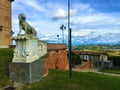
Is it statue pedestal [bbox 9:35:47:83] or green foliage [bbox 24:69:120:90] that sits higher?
statue pedestal [bbox 9:35:47:83]

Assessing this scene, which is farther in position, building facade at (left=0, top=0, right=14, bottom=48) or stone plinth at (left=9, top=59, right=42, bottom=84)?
building facade at (left=0, top=0, right=14, bottom=48)

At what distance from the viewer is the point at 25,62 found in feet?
46.9

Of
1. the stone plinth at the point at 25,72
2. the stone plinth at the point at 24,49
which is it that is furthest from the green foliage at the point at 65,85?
the stone plinth at the point at 24,49

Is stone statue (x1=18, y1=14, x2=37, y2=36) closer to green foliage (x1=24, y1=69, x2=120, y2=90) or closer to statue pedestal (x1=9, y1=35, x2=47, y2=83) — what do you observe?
statue pedestal (x1=9, y1=35, x2=47, y2=83)

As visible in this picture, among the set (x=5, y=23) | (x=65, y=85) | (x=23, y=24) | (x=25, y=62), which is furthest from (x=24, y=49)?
(x=5, y=23)

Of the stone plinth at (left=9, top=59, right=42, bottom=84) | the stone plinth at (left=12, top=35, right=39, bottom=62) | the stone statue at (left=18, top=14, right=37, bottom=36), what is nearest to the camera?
the stone plinth at (left=9, top=59, right=42, bottom=84)

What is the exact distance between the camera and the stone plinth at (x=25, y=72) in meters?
14.2

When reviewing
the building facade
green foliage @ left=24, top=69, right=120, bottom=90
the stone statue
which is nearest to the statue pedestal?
green foliage @ left=24, top=69, right=120, bottom=90

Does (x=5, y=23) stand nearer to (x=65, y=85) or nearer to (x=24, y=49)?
(x=24, y=49)

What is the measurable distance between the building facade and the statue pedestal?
94.4 ft

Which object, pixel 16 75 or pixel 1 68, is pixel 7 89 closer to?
pixel 16 75

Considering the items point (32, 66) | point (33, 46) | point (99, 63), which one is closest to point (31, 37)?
point (33, 46)

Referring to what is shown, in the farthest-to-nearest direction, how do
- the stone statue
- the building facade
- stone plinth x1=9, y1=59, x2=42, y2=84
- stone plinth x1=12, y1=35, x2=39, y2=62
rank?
the building facade < the stone statue < stone plinth x1=12, y1=35, x2=39, y2=62 < stone plinth x1=9, y1=59, x2=42, y2=84

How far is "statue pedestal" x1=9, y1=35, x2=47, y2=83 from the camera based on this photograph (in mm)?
14281
